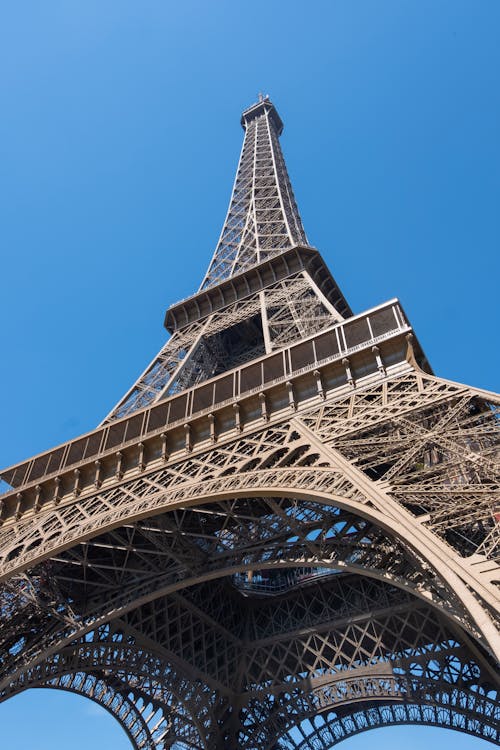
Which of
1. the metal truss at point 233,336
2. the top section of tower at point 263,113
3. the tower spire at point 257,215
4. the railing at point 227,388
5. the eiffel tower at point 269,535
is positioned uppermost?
the top section of tower at point 263,113

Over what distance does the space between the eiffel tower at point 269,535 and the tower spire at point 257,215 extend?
2264 millimetres

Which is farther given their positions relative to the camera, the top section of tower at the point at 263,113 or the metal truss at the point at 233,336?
the top section of tower at the point at 263,113

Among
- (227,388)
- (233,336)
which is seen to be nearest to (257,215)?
(233,336)

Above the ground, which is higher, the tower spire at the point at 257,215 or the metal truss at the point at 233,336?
the tower spire at the point at 257,215

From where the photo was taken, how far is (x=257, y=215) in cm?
3822

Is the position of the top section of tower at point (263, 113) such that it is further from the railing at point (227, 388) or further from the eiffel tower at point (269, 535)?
the railing at point (227, 388)

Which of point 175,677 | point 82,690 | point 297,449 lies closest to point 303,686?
point 175,677

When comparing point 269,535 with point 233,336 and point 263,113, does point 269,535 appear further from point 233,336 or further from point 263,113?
point 263,113

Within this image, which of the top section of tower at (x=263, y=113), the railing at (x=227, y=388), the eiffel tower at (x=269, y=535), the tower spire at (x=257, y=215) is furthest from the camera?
the top section of tower at (x=263, y=113)

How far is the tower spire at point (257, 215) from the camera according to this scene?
109 ft

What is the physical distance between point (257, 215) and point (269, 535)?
2729 cm

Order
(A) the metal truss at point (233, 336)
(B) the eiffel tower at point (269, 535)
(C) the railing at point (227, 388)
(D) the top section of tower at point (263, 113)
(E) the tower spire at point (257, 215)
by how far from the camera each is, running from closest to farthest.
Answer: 1. (B) the eiffel tower at point (269, 535)
2. (C) the railing at point (227, 388)
3. (A) the metal truss at point (233, 336)
4. (E) the tower spire at point (257, 215)
5. (D) the top section of tower at point (263, 113)

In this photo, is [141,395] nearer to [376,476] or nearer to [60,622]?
[60,622]

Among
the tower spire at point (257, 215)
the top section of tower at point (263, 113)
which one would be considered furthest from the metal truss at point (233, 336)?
the top section of tower at point (263, 113)
